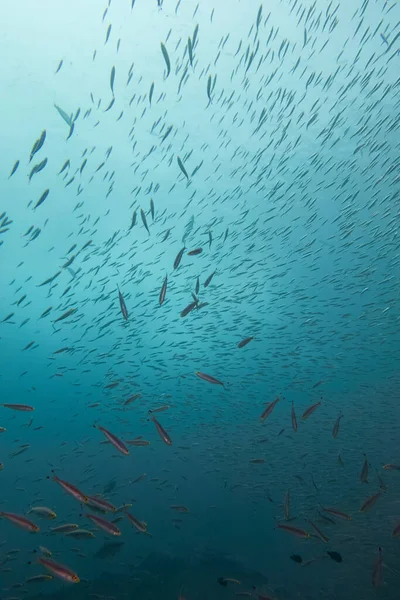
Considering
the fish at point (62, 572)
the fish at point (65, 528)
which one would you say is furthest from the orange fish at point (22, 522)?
the fish at point (65, 528)

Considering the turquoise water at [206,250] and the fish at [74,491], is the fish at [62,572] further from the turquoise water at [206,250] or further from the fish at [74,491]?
the fish at [74,491]

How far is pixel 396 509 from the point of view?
8.38 m

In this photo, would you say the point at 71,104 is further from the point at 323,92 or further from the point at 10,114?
the point at 323,92

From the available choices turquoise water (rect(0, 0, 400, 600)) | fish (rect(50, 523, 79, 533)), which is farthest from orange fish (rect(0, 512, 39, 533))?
fish (rect(50, 523, 79, 533))

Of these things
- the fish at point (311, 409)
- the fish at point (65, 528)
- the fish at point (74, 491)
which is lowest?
the fish at point (311, 409)

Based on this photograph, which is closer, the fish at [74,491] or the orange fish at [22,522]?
the fish at [74,491]

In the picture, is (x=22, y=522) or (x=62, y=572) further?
(x=22, y=522)

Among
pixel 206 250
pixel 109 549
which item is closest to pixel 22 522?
pixel 109 549

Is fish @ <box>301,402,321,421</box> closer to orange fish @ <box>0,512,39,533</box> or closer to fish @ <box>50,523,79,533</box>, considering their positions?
fish @ <box>50,523,79,533</box>

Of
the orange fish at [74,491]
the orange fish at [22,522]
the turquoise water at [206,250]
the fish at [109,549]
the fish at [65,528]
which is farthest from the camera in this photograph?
the fish at [109,549]

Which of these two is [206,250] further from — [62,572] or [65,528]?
[62,572]

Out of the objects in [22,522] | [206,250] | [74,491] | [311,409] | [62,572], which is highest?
[206,250]

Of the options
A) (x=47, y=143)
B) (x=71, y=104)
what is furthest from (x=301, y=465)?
(x=47, y=143)

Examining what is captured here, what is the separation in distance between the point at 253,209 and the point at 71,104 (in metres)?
13.4
